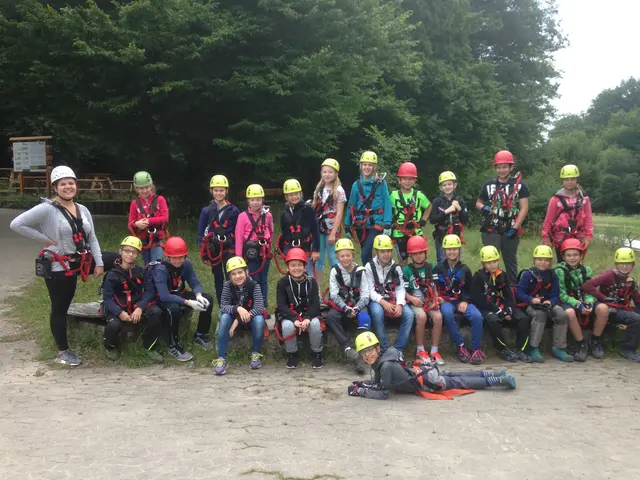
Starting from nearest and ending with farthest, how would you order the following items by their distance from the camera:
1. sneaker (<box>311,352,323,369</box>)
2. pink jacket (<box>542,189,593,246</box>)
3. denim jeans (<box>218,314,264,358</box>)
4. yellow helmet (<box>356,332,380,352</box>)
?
yellow helmet (<box>356,332,380,352</box>)
denim jeans (<box>218,314,264,358</box>)
sneaker (<box>311,352,323,369</box>)
pink jacket (<box>542,189,593,246</box>)

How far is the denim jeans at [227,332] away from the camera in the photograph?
668 cm

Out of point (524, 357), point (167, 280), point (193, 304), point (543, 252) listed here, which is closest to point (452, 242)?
point (543, 252)

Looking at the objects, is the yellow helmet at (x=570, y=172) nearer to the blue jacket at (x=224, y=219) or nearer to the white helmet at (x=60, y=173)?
the blue jacket at (x=224, y=219)

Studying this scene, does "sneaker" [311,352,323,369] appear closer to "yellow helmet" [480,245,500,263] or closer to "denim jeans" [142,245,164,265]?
"yellow helmet" [480,245,500,263]

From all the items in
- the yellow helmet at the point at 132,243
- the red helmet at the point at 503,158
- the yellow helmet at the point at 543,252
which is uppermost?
the red helmet at the point at 503,158

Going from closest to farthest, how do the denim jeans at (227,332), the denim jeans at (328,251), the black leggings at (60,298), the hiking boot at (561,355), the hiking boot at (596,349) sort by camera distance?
the black leggings at (60,298) → the denim jeans at (227,332) → the hiking boot at (561,355) → the hiking boot at (596,349) → the denim jeans at (328,251)

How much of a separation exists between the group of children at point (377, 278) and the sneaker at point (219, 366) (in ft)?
0.06

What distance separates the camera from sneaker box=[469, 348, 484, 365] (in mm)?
6906

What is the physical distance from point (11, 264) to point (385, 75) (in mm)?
14440

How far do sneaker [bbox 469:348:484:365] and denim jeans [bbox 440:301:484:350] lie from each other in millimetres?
61

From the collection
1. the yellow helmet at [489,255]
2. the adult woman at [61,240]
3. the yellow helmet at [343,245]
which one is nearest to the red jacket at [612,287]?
the yellow helmet at [489,255]

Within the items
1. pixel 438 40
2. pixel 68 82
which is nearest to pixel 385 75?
pixel 438 40

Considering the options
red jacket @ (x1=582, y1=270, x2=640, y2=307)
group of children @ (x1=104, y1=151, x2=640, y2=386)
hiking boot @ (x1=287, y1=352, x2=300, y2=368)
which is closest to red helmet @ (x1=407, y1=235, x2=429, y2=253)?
group of children @ (x1=104, y1=151, x2=640, y2=386)

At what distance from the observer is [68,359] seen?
6.77 metres
